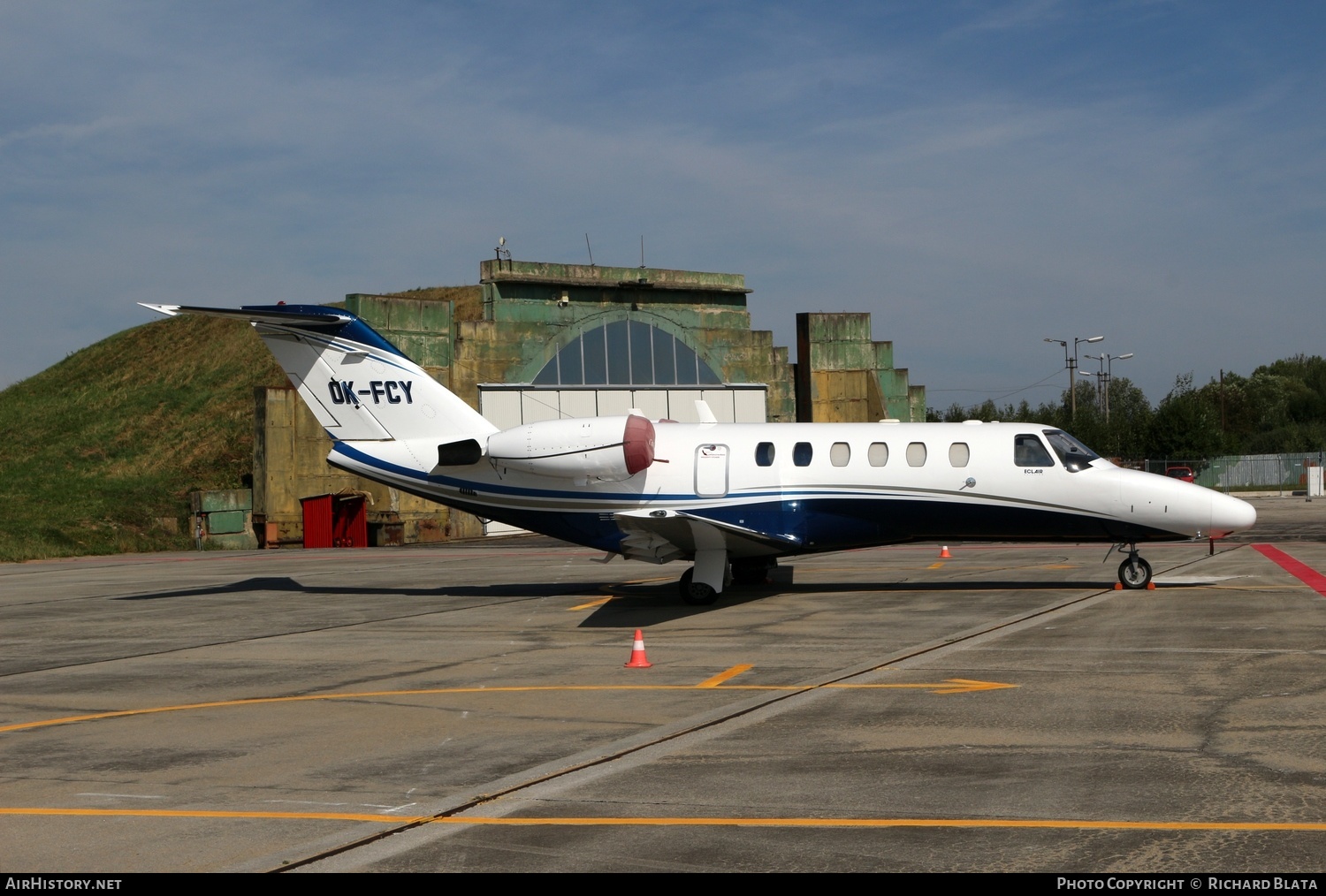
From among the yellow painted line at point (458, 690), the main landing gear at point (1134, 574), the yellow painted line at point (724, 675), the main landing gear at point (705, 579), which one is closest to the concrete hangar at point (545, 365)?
the main landing gear at point (705, 579)

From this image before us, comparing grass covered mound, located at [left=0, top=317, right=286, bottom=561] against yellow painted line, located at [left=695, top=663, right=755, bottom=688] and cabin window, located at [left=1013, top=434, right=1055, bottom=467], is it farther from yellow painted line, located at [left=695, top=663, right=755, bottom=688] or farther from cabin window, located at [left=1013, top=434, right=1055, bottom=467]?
yellow painted line, located at [left=695, top=663, right=755, bottom=688]

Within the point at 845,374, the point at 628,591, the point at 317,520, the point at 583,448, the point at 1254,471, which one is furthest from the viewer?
the point at 1254,471

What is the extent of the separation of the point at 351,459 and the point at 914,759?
50.2ft

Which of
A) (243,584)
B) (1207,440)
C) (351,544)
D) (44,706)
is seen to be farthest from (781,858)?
(1207,440)

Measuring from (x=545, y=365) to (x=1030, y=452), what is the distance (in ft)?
86.0

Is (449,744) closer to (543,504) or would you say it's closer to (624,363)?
(543,504)

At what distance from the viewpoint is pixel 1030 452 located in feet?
66.0

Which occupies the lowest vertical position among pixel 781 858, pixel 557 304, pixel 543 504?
pixel 781 858

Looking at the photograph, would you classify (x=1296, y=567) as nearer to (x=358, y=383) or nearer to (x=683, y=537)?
(x=683, y=537)

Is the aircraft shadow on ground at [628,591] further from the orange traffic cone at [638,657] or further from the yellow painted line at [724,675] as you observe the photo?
the yellow painted line at [724,675]

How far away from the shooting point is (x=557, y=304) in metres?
44.2

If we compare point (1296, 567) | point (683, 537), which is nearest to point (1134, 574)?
point (1296, 567)

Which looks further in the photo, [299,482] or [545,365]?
[545,365]

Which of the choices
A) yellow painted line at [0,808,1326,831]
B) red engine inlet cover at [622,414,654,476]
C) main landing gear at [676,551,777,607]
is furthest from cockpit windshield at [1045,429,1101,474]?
yellow painted line at [0,808,1326,831]
